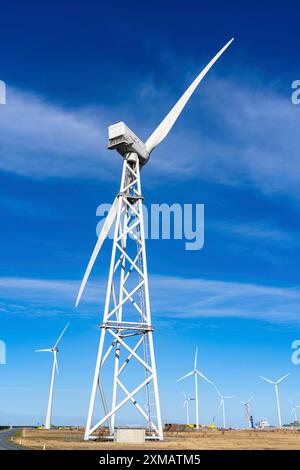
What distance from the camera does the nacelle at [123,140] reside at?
189 ft

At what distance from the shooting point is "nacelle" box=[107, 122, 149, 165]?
5747 centimetres

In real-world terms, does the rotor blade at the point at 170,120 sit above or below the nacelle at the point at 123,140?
above

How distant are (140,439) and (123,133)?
119 feet

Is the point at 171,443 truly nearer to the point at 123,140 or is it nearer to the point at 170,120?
the point at 123,140

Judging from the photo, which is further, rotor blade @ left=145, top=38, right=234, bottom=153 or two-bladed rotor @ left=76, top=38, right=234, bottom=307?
rotor blade @ left=145, top=38, right=234, bottom=153

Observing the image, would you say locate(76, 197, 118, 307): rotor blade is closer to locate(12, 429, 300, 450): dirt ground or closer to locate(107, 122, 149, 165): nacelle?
locate(107, 122, 149, 165): nacelle

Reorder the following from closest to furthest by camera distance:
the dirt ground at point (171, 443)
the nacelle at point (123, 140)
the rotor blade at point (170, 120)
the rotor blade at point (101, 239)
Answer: the dirt ground at point (171, 443), the rotor blade at point (101, 239), the nacelle at point (123, 140), the rotor blade at point (170, 120)

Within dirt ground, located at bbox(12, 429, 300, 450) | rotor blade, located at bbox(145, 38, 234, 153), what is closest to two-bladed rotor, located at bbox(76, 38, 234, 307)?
rotor blade, located at bbox(145, 38, 234, 153)

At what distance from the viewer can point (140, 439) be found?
49156 mm

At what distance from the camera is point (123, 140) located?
57.5m

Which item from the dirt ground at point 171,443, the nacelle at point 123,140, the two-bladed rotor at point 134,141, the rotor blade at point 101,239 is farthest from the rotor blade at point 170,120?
the dirt ground at point 171,443

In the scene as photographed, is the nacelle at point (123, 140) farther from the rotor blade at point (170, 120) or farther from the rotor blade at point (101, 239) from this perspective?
the rotor blade at point (101, 239)
